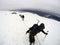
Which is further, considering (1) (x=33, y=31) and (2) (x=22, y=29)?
(2) (x=22, y=29)

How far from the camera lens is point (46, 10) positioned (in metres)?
1.11

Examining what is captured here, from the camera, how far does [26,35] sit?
91 cm

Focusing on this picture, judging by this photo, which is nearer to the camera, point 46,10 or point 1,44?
point 1,44

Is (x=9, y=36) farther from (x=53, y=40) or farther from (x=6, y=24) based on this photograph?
(x=53, y=40)

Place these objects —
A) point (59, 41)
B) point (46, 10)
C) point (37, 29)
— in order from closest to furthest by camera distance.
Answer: point (37, 29) → point (59, 41) → point (46, 10)

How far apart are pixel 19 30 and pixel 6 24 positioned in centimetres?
9

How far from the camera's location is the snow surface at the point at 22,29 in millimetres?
902

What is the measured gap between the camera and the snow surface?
90 centimetres

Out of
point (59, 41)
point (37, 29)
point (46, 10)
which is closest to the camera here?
point (37, 29)

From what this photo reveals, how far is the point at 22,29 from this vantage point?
964 millimetres

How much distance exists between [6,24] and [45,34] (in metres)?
0.25

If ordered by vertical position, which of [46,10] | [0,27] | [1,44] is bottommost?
[1,44]

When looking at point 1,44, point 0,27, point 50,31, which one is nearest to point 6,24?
point 0,27

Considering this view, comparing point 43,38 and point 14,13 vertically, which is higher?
point 14,13
